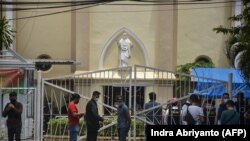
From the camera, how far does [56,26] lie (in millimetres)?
32125

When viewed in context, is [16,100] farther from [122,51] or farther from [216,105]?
[122,51]

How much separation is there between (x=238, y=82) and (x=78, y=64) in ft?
34.0

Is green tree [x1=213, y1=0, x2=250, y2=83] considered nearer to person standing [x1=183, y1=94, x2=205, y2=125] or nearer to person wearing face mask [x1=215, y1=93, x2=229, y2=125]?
person wearing face mask [x1=215, y1=93, x2=229, y2=125]

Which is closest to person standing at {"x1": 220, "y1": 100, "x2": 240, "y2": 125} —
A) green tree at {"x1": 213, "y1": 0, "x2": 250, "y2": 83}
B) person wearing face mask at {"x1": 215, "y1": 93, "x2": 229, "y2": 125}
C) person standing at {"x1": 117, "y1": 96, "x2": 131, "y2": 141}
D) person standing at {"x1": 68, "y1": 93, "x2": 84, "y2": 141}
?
person wearing face mask at {"x1": 215, "y1": 93, "x2": 229, "y2": 125}

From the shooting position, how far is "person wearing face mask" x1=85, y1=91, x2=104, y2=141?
17531mm

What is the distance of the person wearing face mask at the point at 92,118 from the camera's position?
690 inches

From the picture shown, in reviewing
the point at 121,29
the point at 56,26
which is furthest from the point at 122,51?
the point at 56,26

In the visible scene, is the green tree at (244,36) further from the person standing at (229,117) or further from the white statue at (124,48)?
the white statue at (124,48)

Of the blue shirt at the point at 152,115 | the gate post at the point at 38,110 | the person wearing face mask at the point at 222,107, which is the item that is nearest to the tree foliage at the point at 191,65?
the blue shirt at the point at 152,115

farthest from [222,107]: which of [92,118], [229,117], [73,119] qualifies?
[73,119]

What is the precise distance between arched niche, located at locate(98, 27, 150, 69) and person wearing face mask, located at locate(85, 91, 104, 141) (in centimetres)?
1377

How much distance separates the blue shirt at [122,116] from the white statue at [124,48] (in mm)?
13314

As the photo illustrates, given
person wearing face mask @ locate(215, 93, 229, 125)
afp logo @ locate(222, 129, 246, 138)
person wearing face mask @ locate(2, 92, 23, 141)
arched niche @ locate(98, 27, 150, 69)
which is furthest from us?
arched niche @ locate(98, 27, 150, 69)

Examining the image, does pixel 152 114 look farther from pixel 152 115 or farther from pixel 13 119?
pixel 13 119
